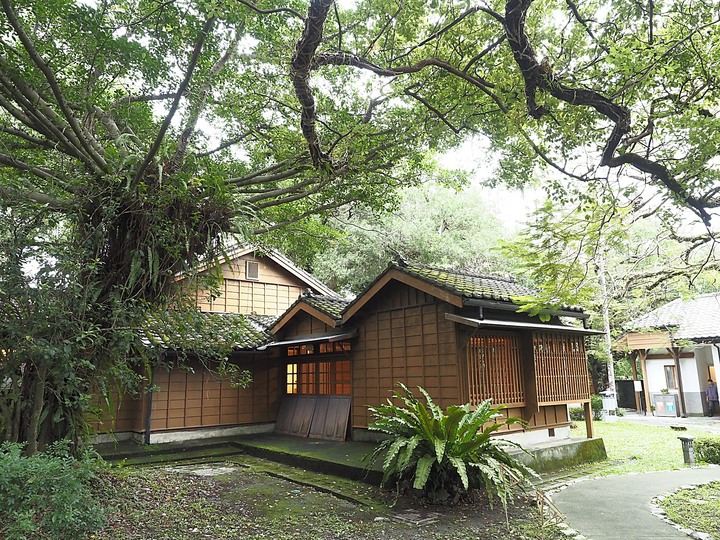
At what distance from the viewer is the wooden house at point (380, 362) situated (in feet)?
29.1

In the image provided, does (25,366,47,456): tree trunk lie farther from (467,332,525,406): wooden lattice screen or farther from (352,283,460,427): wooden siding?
(467,332,525,406): wooden lattice screen

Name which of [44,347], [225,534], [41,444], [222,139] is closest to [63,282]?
[44,347]

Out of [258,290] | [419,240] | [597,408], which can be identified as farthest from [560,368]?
[419,240]

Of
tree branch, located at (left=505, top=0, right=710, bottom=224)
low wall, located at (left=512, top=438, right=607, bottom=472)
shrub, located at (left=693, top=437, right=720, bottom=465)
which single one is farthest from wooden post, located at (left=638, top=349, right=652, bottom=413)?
tree branch, located at (left=505, top=0, right=710, bottom=224)

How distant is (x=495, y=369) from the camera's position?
912 centimetres

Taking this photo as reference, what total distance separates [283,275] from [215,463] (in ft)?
22.5

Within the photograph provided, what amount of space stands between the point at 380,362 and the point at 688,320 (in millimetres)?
15949

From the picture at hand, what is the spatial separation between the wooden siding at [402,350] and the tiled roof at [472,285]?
1.60ft

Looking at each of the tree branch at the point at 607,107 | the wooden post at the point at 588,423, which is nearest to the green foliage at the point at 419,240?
the wooden post at the point at 588,423

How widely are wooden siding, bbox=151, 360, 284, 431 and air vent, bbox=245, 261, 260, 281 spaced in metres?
2.84

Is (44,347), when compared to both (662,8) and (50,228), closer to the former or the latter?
(50,228)

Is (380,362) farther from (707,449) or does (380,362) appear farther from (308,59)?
(707,449)

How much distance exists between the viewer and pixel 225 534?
5652 mm

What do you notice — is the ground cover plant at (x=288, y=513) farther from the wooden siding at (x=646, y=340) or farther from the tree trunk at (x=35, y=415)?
the wooden siding at (x=646, y=340)
